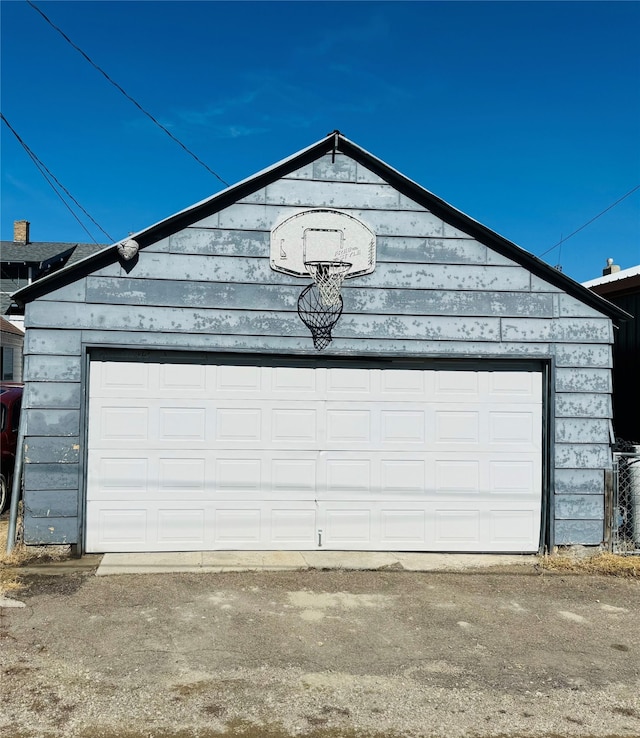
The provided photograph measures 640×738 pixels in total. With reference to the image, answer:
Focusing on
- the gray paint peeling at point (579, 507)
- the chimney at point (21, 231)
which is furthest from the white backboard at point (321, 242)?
the chimney at point (21, 231)

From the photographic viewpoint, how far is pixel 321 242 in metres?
7.30

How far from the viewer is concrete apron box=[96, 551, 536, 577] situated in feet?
21.7

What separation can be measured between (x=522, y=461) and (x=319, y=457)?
2.40 metres

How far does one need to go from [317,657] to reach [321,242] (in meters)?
4.46

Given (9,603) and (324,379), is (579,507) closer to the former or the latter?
(324,379)

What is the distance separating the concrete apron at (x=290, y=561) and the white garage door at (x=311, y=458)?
130 mm

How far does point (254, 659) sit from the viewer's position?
449 cm

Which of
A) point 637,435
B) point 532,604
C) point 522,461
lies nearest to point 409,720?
point 532,604

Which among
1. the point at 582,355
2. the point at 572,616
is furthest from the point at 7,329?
the point at 572,616

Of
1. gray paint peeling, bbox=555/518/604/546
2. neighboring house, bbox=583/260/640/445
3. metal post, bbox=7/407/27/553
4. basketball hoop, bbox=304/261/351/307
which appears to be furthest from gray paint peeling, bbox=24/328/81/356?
neighboring house, bbox=583/260/640/445

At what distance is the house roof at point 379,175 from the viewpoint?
275 inches

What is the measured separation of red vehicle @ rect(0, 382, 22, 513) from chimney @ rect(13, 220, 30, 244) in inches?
808

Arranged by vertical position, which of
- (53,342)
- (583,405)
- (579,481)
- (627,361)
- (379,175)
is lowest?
(579,481)

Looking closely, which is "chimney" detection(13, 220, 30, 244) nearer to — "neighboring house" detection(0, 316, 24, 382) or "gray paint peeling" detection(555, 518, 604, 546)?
"neighboring house" detection(0, 316, 24, 382)
